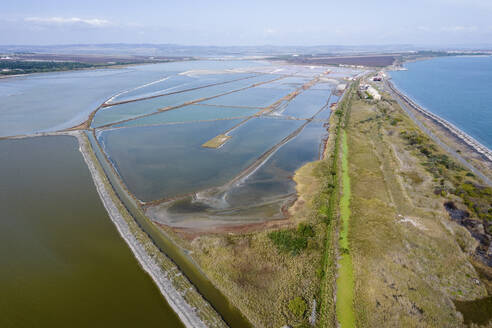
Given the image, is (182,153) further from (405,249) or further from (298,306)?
(405,249)

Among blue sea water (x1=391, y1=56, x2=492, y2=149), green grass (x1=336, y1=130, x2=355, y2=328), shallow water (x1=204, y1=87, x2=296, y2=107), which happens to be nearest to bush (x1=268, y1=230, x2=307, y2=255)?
green grass (x1=336, y1=130, x2=355, y2=328)

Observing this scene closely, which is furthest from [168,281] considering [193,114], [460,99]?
[460,99]

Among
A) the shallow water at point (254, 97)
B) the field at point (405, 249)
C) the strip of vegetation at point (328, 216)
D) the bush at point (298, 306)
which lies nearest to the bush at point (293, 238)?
A: the strip of vegetation at point (328, 216)

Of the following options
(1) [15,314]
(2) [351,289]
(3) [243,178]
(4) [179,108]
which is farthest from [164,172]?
(4) [179,108]

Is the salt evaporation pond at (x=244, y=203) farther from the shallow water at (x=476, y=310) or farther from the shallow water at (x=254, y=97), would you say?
the shallow water at (x=254, y=97)

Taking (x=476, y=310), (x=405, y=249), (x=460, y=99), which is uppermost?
(x=460, y=99)

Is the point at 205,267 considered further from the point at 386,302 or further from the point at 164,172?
the point at 164,172
